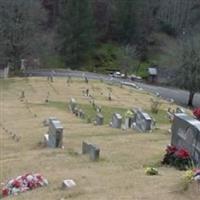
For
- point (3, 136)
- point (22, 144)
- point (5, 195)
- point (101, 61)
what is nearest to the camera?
point (5, 195)

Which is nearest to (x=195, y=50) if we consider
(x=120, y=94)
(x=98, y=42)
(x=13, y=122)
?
(x=120, y=94)

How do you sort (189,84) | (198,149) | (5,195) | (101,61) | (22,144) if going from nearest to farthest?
(5,195)
(198,149)
(22,144)
(189,84)
(101,61)

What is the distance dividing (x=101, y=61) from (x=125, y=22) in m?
7.41

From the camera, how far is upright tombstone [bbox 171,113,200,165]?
12334 millimetres

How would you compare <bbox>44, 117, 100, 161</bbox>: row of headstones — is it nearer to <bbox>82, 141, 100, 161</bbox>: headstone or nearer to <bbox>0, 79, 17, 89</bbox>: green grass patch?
<bbox>82, 141, 100, 161</bbox>: headstone

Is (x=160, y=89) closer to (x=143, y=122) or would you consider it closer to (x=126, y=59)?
(x=126, y=59)

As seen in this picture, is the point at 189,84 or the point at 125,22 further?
the point at 125,22

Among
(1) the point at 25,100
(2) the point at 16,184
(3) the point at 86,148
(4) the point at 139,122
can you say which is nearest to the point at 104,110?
(1) the point at 25,100

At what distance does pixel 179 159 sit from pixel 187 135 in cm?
88

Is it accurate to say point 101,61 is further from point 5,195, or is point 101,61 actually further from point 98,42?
point 5,195

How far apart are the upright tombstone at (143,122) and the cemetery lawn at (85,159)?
0.76 m

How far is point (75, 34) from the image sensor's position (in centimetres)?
6575

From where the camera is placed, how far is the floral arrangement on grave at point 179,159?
1213 cm

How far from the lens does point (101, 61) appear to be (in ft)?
219
